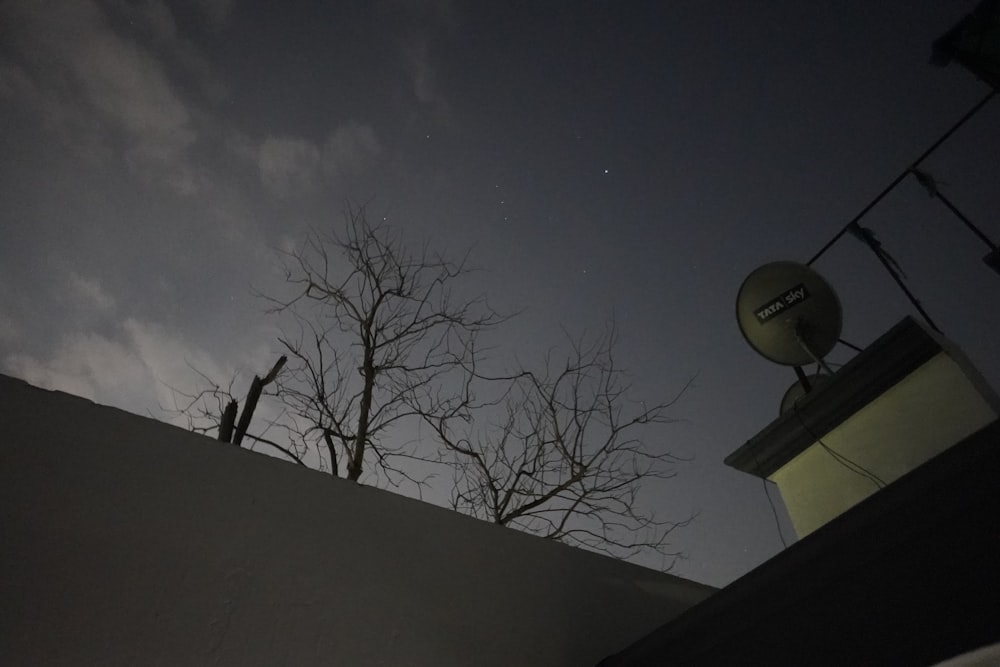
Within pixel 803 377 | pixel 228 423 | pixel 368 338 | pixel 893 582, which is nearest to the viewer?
pixel 893 582

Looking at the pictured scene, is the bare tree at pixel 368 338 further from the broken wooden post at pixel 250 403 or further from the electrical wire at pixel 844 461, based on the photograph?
the electrical wire at pixel 844 461

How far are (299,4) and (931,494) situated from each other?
400 cm

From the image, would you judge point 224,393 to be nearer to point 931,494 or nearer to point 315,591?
point 315,591

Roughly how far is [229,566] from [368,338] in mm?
1921

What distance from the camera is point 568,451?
126 inches

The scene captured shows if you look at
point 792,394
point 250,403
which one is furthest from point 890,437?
point 250,403

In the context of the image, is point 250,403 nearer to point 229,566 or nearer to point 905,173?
point 229,566

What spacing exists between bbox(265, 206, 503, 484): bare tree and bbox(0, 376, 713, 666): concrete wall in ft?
4.28

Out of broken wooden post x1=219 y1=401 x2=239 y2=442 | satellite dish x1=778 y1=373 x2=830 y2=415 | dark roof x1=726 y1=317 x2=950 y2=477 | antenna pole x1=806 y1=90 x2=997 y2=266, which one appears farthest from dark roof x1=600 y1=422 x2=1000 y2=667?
antenna pole x1=806 y1=90 x2=997 y2=266

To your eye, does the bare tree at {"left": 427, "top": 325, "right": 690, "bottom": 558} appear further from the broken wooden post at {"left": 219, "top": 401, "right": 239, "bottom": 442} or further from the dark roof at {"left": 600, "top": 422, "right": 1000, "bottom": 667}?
the dark roof at {"left": 600, "top": 422, "right": 1000, "bottom": 667}

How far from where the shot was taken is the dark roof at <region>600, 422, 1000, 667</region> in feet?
2.56

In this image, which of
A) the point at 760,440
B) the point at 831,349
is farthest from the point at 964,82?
the point at 760,440

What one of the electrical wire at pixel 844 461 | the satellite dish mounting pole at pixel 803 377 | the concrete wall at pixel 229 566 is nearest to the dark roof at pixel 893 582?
the concrete wall at pixel 229 566

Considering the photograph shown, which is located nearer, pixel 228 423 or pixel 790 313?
pixel 228 423
